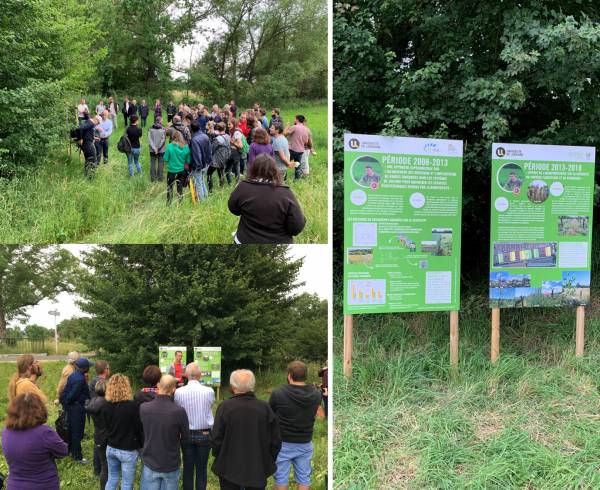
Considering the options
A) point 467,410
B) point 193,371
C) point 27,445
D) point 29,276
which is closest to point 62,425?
point 27,445

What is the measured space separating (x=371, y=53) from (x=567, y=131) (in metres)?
2.71

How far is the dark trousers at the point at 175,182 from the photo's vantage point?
4.02 m

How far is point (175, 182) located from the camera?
4.07 meters

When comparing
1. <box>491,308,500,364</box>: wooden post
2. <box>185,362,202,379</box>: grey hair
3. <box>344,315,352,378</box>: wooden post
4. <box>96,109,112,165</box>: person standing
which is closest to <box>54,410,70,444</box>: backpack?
<box>185,362,202,379</box>: grey hair

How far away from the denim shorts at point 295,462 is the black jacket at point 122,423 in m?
0.96

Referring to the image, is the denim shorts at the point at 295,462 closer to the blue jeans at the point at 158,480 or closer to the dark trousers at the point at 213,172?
the blue jeans at the point at 158,480

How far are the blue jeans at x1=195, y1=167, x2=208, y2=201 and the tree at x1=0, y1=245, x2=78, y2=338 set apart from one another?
34.6 inches

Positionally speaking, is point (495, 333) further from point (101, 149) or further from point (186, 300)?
point (101, 149)

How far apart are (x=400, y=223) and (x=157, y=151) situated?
245cm

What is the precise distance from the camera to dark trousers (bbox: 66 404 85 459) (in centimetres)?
434

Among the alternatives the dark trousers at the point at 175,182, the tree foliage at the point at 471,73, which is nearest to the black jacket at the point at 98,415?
the dark trousers at the point at 175,182

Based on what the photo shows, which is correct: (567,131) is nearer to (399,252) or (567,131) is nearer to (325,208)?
(399,252)

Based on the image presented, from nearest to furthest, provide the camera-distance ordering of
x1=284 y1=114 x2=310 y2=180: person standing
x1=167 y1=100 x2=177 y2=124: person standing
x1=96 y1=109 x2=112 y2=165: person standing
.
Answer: x1=96 y1=109 x2=112 y2=165: person standing, x1=167 y1=100 x2=177 y2=124: person standing, x1=284 y1=114 x2=310 y2=180: person standing

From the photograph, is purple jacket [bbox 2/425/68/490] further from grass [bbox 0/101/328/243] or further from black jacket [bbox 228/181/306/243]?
black jacket [bbox 228/181/306/243]
